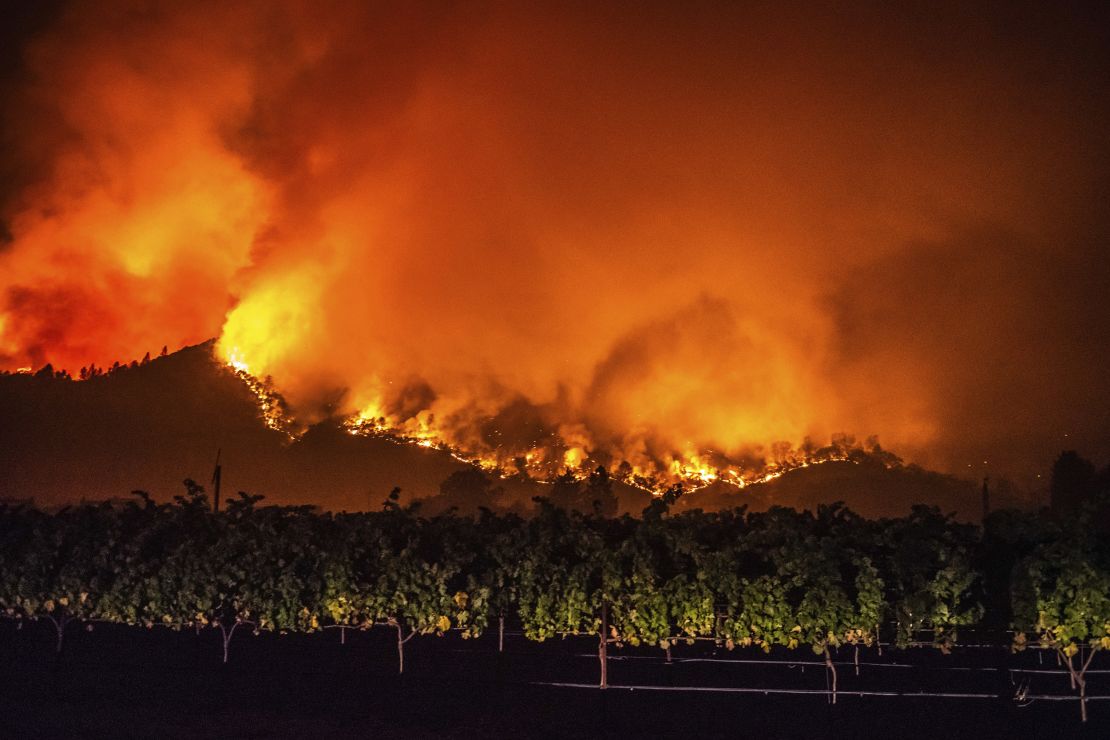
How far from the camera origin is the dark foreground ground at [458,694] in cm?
1936

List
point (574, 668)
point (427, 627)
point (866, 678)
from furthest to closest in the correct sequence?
1. point (574, 668)
2. point (866, 678)
3. point (427, 627)

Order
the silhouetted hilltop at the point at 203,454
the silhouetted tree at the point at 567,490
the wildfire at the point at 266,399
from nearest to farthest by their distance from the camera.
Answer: the silhouetted hilltop at the point at 203,454 → the silhouetted tree at the point at 567,490 → the wildfire at the point at 266,399

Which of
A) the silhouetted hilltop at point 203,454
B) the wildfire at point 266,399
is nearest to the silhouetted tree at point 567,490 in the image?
the silhouetted hilltop at point 203,454

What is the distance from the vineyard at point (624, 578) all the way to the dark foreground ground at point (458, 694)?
45 cm

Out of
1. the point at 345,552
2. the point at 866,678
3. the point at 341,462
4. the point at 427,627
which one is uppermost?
the point at 341,462

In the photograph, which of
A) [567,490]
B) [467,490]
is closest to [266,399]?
[467,490]

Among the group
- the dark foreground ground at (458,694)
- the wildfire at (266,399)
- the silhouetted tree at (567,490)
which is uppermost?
the wildfire at (266,399)

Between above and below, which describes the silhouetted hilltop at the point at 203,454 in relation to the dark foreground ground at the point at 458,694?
above

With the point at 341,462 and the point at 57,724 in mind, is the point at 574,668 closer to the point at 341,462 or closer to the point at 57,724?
the point at 57,724

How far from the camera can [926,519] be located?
18.2 meters

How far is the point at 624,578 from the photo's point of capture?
19.0 meters

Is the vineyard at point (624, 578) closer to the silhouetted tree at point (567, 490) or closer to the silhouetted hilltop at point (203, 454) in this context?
the silhouetted hilltop at point (203, 454)

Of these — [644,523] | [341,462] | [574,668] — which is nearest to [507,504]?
[341,462]

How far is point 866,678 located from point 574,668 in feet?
25.9
